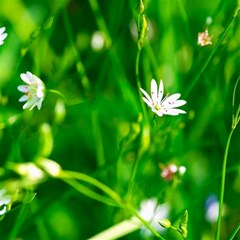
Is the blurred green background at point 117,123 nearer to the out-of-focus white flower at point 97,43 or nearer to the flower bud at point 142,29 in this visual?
the out-of-focus white flower at point 97,43

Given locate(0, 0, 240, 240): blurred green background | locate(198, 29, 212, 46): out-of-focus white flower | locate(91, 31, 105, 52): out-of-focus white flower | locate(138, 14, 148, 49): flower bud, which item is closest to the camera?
locate(138, 14, 148, 49): flower bud

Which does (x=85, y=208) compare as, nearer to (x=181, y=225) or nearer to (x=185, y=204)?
(x=185, y=204)

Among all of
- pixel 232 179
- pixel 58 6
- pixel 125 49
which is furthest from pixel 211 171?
pixel 58 6

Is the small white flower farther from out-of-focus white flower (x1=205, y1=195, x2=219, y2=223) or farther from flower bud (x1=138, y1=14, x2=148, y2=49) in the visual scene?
out-of-focus white flower (x1=205, y1=195, x2=219, y2=223)

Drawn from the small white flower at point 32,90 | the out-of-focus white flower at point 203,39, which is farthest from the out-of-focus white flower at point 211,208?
the small white flower at point 32,90

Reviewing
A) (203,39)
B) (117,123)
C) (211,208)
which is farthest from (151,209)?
(203,39)

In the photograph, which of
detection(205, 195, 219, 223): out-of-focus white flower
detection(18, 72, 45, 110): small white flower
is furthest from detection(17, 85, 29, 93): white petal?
detection(205, 195, 219, 223): out-of-focus white flower
